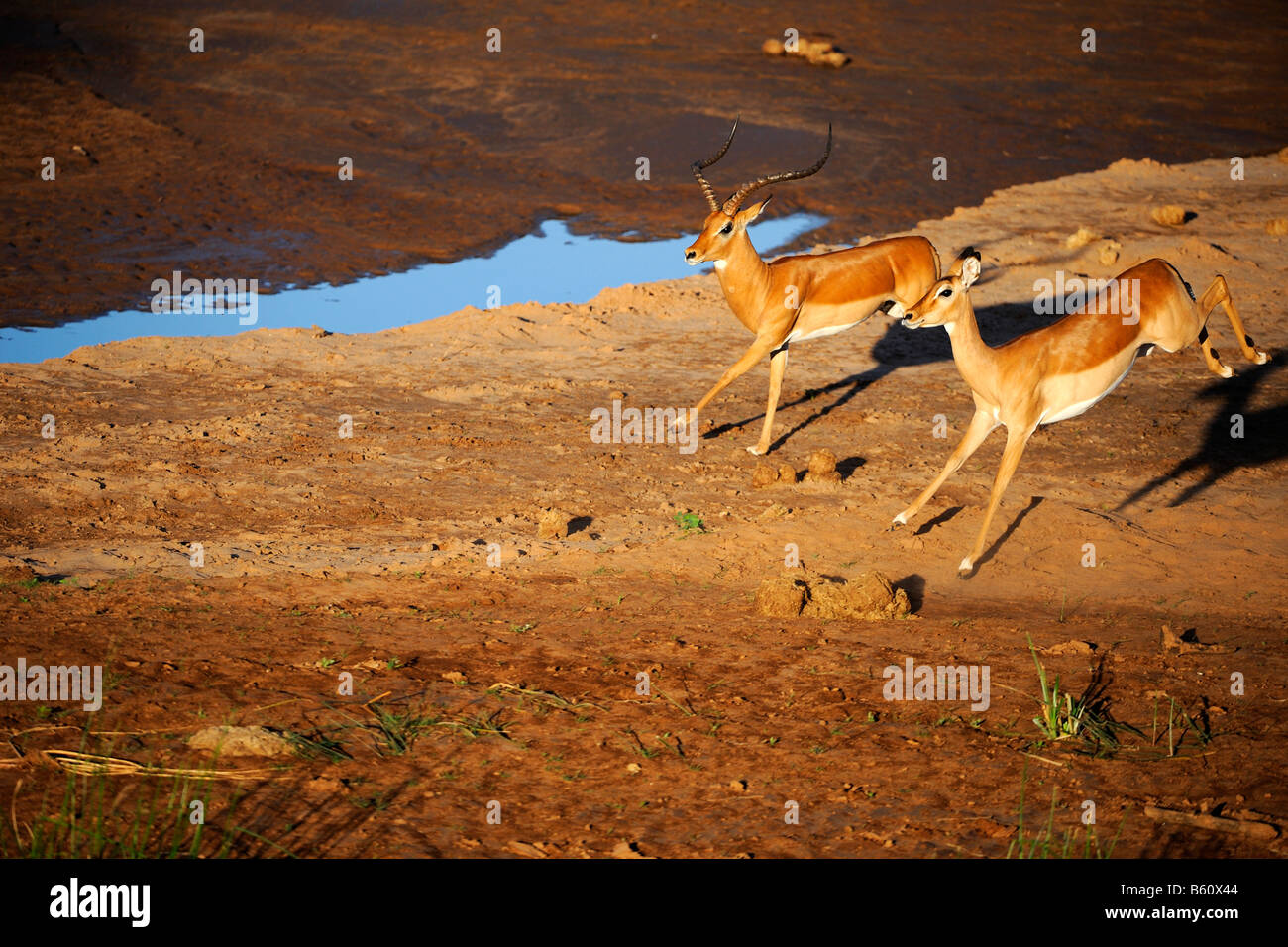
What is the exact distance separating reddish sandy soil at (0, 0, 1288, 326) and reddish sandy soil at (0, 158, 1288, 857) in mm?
4513

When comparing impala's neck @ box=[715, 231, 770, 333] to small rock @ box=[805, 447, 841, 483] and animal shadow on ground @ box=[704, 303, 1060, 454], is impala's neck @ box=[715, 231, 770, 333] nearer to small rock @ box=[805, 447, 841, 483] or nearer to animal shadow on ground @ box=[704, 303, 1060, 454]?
animal shadow on ground @ box=[704, 303, 1060, 454]

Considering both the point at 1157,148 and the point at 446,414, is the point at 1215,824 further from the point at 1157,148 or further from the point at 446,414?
the point at 1157,148

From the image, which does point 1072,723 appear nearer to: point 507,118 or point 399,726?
point 399,726

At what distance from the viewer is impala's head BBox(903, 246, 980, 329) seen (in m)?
8.16

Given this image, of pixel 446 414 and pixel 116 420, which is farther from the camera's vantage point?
pixel 446 414

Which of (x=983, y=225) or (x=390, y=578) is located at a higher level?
(x=983, y=225)

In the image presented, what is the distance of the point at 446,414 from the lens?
465 inches

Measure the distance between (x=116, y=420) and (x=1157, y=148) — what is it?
68.8 ft

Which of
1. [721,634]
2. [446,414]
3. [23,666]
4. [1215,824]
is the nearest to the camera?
[1215,824]

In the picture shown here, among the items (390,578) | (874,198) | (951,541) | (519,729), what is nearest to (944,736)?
(519,729)

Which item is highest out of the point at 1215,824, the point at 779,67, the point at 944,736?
the point at 779,67

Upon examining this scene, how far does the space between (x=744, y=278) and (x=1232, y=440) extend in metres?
4.94

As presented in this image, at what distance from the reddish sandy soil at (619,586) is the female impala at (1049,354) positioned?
82 cm

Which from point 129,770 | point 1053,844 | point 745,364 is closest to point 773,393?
point 745,364
